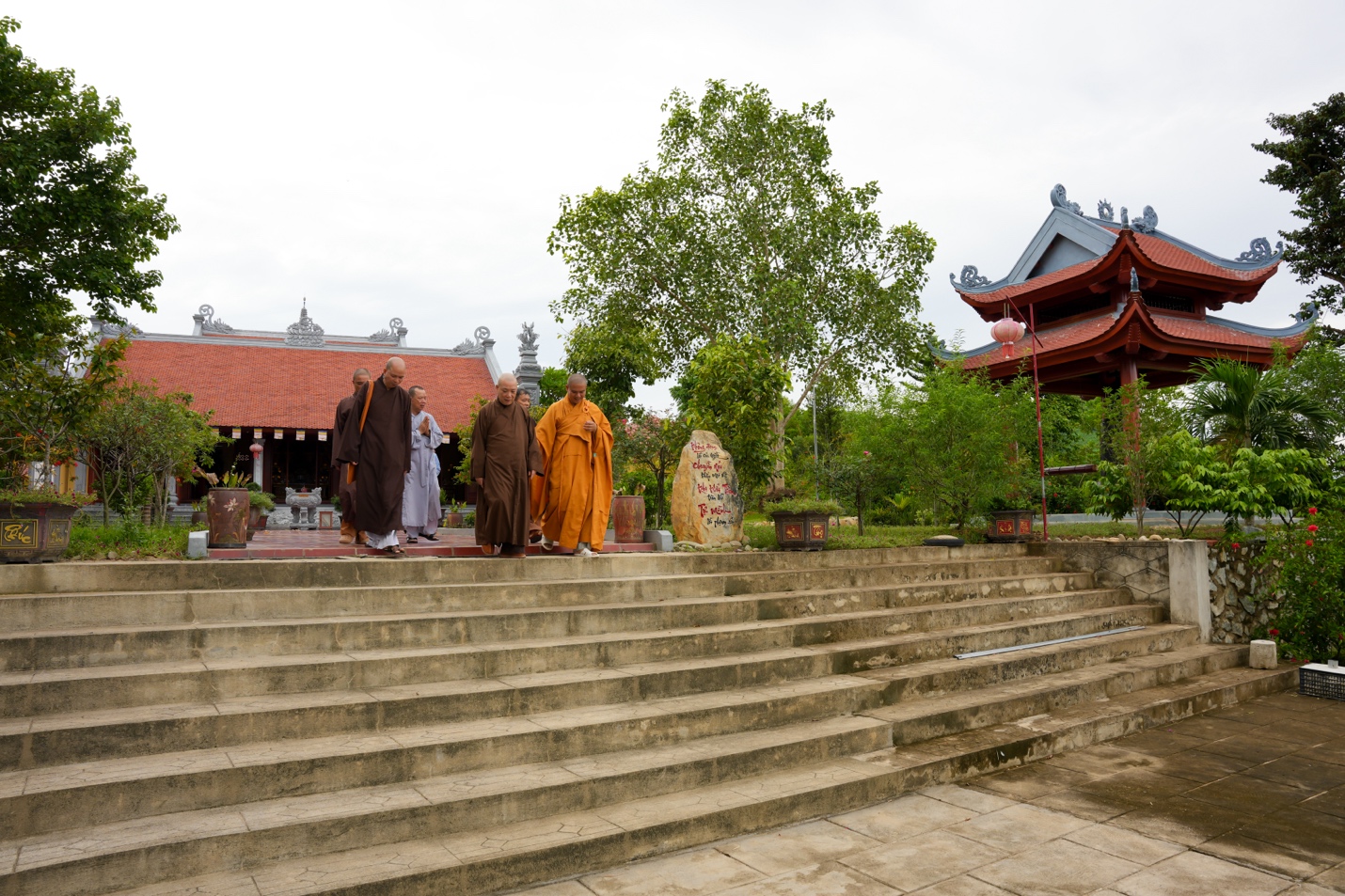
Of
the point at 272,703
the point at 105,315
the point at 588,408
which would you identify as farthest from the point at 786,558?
the point at 105,315

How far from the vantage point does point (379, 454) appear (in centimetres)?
744

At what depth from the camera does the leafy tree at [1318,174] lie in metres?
16.0

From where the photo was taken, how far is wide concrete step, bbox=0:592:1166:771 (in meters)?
3.78

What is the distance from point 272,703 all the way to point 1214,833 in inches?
185

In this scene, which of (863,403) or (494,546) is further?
(863,403)

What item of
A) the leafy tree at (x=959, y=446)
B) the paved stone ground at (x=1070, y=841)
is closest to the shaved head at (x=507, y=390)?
the paved stone ground at (x=1070, y=841)

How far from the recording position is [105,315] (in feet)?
35.4

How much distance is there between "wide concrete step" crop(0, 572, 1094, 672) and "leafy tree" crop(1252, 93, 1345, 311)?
15325 millimetres

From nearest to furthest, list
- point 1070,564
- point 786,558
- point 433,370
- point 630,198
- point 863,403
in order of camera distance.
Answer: point 786,558
point 1070,564
point 630,198
point 863,403
point 433,370

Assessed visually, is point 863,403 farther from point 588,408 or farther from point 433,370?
point 433,370

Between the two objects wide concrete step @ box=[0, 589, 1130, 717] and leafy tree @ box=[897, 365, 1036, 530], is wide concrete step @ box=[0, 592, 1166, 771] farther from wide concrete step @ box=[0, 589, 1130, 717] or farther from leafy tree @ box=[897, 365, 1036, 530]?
leafy tree @ box=[897, 365, 1036, 530]

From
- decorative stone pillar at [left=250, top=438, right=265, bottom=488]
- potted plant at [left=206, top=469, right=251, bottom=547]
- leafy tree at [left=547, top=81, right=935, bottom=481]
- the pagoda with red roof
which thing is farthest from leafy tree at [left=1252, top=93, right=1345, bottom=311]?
decorative stone pillar at [left=250, top=438, right=265, bottom=488]

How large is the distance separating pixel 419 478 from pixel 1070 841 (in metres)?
7.68

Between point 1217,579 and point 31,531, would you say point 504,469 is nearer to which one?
point 31,531
